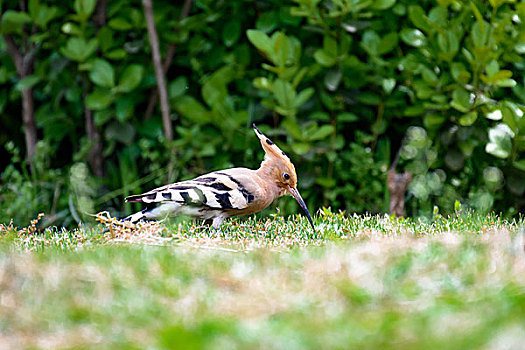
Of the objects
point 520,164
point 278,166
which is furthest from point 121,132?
point 520,164

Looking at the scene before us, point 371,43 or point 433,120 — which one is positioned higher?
point 371,43

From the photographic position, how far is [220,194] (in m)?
5.02

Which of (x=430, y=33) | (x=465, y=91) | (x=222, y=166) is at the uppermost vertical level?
(x=430, y=33)

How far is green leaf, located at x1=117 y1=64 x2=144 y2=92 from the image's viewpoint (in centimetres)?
685

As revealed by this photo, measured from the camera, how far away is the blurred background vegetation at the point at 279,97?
637 cm

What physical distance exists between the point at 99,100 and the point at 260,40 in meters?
1.70

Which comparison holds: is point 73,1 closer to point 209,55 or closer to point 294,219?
point 209,55

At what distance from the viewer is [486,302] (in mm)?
3137

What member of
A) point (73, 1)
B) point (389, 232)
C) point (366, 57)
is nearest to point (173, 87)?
point (73, 1)

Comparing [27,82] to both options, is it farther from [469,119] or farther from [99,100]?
[469,119]

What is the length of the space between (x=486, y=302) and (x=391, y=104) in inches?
154

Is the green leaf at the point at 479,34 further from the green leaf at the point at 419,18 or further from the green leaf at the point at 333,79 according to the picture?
the green leaf at the point at 333,79

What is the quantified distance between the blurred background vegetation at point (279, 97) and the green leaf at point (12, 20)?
0.04 ft

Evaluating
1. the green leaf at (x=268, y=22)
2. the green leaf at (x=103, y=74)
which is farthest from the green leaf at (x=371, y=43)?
the green leaf at (x=103, y=74)
